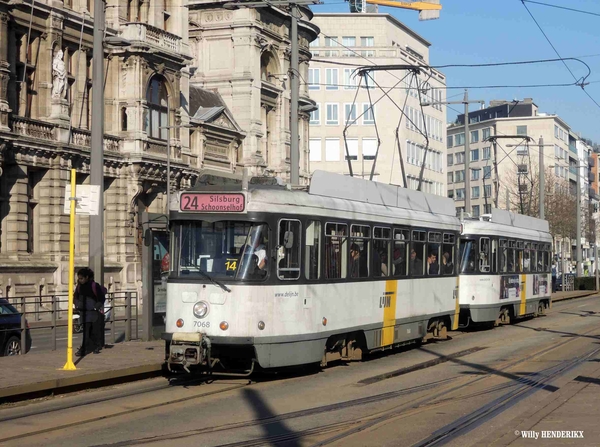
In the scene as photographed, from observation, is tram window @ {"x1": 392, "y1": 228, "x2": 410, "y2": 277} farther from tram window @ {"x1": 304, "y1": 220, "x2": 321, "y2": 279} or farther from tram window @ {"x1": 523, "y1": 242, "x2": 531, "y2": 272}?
tram window @ {"x1": 523, "y1": 242, "x2": 531, "y2": 272}

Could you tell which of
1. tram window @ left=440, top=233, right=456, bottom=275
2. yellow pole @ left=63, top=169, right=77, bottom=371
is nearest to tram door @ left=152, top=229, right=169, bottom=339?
yellow pole @ left=63, top=169, right=77, bottom=371

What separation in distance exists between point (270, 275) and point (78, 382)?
3.09 m

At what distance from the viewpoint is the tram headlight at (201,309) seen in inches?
599

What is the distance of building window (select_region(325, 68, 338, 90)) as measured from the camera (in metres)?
99.9

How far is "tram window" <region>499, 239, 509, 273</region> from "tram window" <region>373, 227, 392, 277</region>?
10.2 meters

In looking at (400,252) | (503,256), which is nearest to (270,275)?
(400,252)

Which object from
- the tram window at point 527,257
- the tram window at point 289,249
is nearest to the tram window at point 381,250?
the tram window at point 289,249

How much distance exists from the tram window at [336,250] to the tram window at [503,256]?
40.9 ft

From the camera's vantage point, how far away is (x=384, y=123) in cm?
10112

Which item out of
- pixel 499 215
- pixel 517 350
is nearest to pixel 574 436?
pixel 517 350

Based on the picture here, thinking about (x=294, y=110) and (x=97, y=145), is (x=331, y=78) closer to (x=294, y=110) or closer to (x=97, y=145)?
(x=294, y=110)

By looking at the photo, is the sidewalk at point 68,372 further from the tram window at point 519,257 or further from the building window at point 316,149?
the building window at point 316,149

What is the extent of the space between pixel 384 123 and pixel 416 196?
79.8 m

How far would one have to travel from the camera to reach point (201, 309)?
15250 mm
